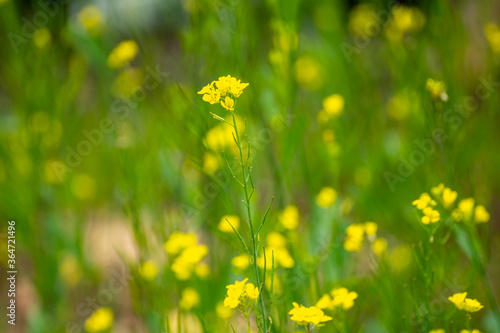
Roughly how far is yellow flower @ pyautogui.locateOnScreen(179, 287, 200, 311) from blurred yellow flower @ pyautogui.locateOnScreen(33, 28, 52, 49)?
97 centimetres

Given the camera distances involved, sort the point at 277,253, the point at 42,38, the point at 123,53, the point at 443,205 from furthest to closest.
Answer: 1. the point at 42,38
2. the point at 123,53
3. the point at 277,253
4. the point at 443,205

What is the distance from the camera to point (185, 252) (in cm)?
114

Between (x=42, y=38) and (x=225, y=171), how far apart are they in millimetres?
875

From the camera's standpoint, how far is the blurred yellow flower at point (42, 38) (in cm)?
163

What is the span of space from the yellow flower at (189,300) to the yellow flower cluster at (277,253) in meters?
0.20

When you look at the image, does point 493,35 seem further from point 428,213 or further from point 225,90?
point 225,90

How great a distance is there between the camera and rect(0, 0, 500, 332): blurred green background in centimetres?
123

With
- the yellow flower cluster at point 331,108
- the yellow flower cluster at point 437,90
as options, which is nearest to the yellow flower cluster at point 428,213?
the yellow flower cluster at point 437,90

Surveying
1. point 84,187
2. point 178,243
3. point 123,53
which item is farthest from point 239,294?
point 84,187

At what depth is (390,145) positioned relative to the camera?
2031 millimetres

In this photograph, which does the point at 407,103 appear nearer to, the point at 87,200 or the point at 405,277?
the point at 405,277

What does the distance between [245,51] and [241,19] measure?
133 mm

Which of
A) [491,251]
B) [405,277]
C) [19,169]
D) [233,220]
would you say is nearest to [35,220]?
[19,169]

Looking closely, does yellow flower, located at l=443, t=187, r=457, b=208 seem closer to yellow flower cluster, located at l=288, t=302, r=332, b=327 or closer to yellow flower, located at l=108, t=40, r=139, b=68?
yellow flower cluster, located at l=288, t=302, r=332, b=327
